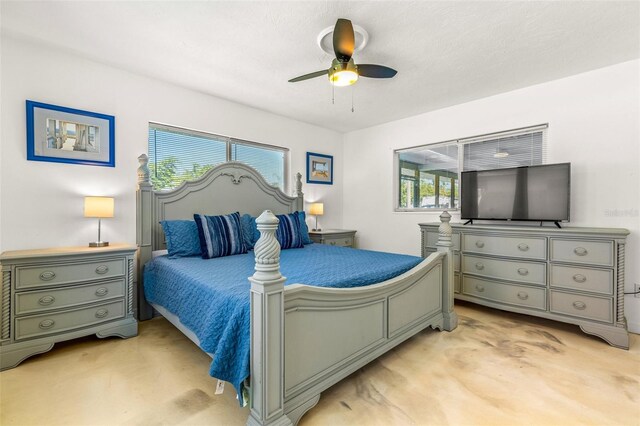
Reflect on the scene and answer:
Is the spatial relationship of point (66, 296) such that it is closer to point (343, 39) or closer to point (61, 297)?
point (61, 297)

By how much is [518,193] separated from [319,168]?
2.82 m

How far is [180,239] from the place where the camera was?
279cm

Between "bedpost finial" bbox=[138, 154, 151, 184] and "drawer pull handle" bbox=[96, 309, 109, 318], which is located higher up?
"bedpost finial" bbox=[138, 154, 151, 184]

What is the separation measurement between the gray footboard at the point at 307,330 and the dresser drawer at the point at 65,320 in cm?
179

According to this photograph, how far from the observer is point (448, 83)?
3.14 meters

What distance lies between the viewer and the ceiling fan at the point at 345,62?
1.86 meters

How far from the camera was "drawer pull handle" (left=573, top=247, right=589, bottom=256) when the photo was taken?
2.53m

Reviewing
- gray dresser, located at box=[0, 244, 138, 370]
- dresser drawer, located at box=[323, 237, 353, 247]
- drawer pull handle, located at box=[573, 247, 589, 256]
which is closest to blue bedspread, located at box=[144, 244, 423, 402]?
gray dresser, located at box=[0, 244, 138, 370]

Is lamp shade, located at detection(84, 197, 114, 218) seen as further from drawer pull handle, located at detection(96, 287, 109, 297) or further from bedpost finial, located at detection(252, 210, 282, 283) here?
bedpost finial, located at detection(252, 210, 282, 283)

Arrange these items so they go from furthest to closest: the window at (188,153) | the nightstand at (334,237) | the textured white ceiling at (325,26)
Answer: the nightstand at (334,237)
the window at (188,153)
the textured white ceiling at (325,26)

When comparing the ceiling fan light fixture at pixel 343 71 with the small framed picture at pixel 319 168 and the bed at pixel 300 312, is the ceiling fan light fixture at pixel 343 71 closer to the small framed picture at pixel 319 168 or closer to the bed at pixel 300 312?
the bed at pixel 300 312

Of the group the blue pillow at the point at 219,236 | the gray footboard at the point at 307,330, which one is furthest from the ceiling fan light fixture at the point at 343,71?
the blue pillow at the point at 219,236

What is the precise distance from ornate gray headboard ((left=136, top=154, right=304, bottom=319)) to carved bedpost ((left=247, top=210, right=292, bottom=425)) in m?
2.14

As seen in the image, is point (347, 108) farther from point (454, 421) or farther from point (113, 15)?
point (454, 421)
